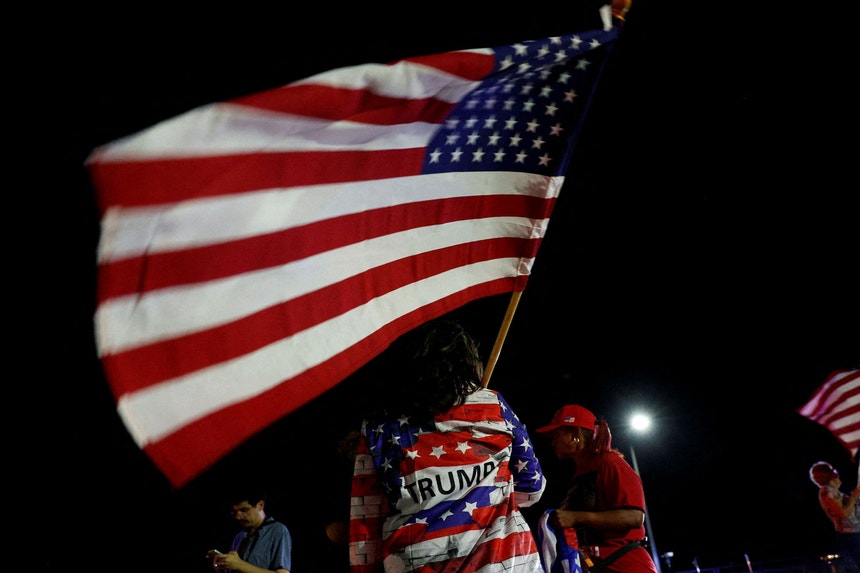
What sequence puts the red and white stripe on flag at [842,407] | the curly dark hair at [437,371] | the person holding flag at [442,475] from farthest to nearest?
the red and white stripe on flag at [842,407], the curly dark hair at [437,371], the person holding flag at [442,475]

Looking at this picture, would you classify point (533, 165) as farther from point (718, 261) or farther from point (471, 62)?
point (718, 261)

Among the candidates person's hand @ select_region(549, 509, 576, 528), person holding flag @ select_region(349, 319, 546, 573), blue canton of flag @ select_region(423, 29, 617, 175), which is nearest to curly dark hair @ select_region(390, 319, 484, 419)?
person holding flag @ select_region(349, 319, 546, 573)

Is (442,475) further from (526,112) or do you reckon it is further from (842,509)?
(842,509)

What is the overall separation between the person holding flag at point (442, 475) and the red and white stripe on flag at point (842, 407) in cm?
762

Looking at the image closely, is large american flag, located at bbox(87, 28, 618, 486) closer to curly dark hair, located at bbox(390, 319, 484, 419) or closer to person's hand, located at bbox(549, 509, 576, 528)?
curly dark hair, located at bbox(390, 319, 484, 419)

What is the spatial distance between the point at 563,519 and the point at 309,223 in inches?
102

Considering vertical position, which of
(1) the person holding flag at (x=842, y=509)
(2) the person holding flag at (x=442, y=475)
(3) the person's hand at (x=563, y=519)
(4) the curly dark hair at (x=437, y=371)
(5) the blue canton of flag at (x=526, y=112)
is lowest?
(1) the person holding flag at (x=842, y=509)

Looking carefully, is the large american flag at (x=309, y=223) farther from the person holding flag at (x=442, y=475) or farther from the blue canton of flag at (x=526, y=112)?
the person holding flag at (x=442, y=475)

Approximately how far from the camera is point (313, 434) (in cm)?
1311

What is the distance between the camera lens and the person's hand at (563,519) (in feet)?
11.7

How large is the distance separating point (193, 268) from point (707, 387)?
73.7ft

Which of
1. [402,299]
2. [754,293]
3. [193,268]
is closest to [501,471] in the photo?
[402,299]

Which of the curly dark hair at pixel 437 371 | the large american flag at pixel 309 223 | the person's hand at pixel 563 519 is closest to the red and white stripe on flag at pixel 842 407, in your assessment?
the person's hand at pixel 563 519

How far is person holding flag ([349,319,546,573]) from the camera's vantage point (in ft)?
6.76
